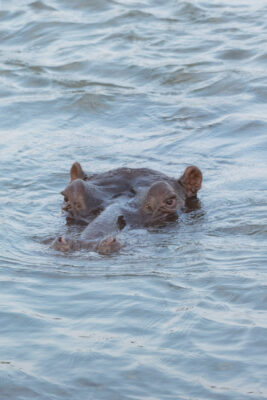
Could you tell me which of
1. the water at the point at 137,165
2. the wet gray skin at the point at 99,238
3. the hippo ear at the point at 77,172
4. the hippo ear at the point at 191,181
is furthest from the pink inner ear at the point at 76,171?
the wet gray skin at the point at 99,238

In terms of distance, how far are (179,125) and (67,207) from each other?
421 centimetres

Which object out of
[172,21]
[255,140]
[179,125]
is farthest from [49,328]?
[172,21]

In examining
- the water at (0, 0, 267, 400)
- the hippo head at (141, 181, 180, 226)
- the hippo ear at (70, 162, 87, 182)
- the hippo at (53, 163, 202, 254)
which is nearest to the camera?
the water at (0, 0, 267, 400)

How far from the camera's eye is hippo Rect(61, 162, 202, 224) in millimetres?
7469

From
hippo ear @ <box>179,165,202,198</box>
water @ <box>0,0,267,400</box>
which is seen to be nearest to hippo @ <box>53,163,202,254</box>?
hippo ear @ <box>179,165,202,198</box>

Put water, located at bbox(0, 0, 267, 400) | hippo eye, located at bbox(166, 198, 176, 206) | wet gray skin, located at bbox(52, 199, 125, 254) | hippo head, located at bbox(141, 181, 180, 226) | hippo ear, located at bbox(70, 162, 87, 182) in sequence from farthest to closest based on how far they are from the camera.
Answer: hippo ear, located at bbox(70, 162, 87, 182), hippo eye, located at bbox(166, 198, 176, 206), hippo head, located at bbox(141, 181, 180, 226), wet gray skin, located at bbox(52, 199, 125, 254), water, located at bbox(0, 0, 267, 400)

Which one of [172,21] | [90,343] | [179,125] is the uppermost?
[172,21]

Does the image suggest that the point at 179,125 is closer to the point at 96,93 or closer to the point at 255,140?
the point at 255,140

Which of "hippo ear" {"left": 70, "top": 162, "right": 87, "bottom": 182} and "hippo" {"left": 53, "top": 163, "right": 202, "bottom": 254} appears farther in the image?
"hippo ear" {"left": 70, "top": 162, "right": 87, "bottom": 182}

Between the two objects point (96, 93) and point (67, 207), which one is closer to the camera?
point (67, 207)

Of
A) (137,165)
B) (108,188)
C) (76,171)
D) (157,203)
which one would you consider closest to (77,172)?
(76,171)

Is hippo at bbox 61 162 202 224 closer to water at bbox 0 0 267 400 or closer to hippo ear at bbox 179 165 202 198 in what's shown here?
hippo ear at bbox 179 165 202 198

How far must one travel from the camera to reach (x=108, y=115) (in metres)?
12.3

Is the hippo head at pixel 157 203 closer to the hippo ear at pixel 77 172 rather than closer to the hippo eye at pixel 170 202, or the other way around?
the hippo eye at pixel 170 202
